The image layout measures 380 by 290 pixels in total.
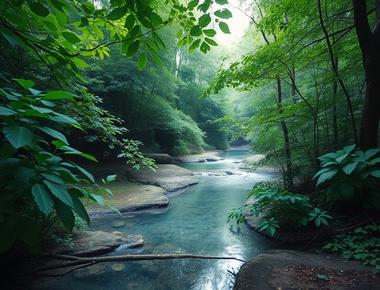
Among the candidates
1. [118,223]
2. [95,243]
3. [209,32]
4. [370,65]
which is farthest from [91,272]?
[370,65]

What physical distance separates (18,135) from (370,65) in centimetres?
374

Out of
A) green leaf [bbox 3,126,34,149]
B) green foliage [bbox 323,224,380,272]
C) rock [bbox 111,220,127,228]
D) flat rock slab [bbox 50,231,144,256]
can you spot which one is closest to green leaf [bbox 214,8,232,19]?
green leaf [bbox 3,126,34,149]

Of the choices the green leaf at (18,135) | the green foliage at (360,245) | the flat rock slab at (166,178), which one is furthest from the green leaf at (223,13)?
the flat rock slab at (166,178)

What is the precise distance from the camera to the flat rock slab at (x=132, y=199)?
600cm

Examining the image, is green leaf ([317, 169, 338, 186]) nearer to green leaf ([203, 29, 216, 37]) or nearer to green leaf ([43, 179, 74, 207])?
green leaf ([203, 29, 216, 37])

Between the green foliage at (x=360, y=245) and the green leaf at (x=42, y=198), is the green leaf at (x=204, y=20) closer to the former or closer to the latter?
the green leaf at (x=42, y=198)

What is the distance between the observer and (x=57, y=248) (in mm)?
3531

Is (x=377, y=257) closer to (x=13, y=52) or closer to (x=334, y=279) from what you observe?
(x=334, y=279)

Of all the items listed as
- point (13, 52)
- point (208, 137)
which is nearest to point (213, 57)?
point (208, 137)

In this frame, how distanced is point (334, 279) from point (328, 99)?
2.91 metres

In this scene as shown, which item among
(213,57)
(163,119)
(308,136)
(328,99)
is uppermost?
(213,57)

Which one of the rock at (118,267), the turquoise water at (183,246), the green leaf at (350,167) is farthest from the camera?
the rock at (118,267)

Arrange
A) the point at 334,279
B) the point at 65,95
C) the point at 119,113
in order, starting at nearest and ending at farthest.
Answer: the point at 65,95 → the point at 334,279 → the point at 119,113

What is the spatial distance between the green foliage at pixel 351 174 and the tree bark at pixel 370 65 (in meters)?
0.39
